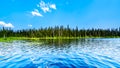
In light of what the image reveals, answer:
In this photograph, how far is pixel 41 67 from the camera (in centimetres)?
2319

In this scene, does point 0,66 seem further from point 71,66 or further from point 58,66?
point 71,66

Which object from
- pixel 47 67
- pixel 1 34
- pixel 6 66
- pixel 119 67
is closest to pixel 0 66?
pixel 6 66

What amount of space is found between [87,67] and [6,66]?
950 cm

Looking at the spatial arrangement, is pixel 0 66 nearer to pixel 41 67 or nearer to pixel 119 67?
pixel 41 67

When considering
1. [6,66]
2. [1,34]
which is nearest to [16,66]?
[6,66]

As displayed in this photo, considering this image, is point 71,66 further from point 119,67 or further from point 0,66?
point 0,66

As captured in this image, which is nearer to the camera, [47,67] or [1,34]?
[47,67]

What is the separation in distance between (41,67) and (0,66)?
501 centimetres

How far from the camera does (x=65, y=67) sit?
75.0ft

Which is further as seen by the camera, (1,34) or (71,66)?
(1,34)

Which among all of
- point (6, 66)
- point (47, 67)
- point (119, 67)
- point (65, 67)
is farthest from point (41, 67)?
point (119, 67)

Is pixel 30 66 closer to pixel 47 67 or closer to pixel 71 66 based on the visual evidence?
pixel 47 67

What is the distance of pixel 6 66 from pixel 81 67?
883 cm

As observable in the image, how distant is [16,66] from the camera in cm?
2411
